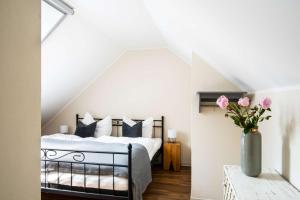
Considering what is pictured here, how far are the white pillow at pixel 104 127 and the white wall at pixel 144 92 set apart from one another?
0.28 metres

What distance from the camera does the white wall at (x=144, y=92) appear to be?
4.41 metres

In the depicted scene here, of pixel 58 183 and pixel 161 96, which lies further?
pixel 161 96

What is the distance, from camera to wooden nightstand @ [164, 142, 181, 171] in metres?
4.06

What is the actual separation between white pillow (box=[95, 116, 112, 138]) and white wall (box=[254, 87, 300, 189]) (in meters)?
3.18

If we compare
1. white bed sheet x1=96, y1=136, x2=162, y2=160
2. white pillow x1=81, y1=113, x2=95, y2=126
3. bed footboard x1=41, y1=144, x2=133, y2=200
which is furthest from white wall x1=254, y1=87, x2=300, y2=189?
white pillow x1=81, y1=113, x2=95, y2=126

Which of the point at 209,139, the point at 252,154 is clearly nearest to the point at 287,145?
the point at 252,154

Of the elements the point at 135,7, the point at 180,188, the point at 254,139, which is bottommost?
the point at 180,188

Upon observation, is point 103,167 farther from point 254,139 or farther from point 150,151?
point 254,139

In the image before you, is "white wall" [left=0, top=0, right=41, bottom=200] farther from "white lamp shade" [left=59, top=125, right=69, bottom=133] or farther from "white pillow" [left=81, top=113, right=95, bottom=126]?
"white lamp shade" [left=59, top=125, right=69, bottom=133]

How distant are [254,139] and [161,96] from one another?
9.72 feet

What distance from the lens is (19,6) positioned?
2.35 feet

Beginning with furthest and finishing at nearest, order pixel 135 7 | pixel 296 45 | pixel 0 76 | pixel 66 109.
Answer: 1. pixel 66 109
2. pixel 135 7
3. pixel 296 45
4. pixel 0 76

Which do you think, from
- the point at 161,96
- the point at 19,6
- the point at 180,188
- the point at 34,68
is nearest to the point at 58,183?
the point at 180,188

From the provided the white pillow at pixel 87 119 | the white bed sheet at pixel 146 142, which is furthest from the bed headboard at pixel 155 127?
the white pillow at pixel 87 119
